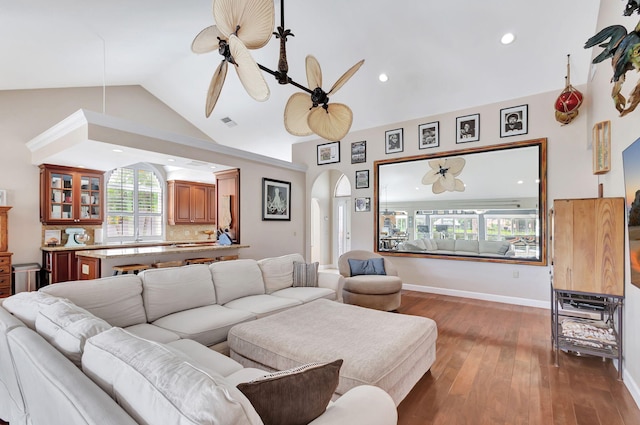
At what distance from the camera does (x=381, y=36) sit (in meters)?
4.30

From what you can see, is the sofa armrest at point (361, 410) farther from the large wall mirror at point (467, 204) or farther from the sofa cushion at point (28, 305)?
the large wall mirror at point (467, 204)

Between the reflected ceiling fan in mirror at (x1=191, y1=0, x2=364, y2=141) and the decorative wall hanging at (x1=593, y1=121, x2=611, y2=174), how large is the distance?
2.49 m

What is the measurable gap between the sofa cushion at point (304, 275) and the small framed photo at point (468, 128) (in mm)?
3441

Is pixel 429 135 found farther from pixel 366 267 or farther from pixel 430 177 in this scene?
pixel 366 267

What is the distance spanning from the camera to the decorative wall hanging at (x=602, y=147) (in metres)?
2.93

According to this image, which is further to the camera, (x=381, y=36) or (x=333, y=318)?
(x=381, y=36)

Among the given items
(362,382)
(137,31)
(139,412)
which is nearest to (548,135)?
(362,382)

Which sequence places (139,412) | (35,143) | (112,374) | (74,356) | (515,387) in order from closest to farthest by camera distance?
1. (139,412)
2. (112,374)
3. (74,356)
4. (515,387)
5. (35,143)

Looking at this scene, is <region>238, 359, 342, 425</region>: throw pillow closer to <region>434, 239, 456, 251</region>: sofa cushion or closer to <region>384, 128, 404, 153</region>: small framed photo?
<region>434, 239, 456, 251</region>: sofa cushion

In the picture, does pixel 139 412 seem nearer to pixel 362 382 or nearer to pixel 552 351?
pixel 362 382

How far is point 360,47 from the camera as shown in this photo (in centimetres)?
457

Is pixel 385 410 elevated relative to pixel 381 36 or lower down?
lower down

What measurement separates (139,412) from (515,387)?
2.70 m

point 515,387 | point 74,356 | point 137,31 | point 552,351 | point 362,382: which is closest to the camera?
point 74,356
